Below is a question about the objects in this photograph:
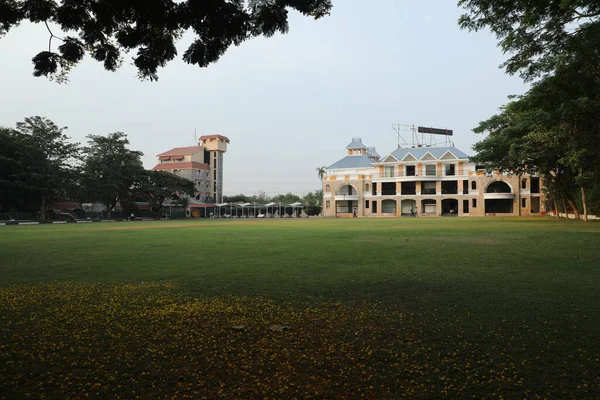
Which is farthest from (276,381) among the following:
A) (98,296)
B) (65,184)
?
(65,184)

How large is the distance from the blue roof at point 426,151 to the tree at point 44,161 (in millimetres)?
49272

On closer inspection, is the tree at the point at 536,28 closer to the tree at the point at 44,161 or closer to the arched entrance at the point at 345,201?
the tree at the point at 44,161

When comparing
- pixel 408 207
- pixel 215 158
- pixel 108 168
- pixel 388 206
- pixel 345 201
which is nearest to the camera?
pixel 108 168

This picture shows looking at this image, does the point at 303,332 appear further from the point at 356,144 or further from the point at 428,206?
the point at 356,144

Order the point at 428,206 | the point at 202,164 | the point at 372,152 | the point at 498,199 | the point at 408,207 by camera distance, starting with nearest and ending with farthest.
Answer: the point at 498,199, the point at 428,206, the point at 408,207, the point at 202,164, the point at 372,152

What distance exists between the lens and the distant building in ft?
282

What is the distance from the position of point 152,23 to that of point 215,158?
90.6m

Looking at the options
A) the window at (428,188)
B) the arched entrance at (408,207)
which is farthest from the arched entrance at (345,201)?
the window at (428,188)

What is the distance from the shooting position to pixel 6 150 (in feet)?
167

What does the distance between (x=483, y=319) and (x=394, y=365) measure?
6.75 feet

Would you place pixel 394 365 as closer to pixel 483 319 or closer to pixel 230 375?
pixel 230 375

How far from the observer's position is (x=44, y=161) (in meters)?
52.0

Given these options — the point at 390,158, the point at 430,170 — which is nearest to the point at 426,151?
the point at 430,170

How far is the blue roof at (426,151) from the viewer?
69500 millimetres
